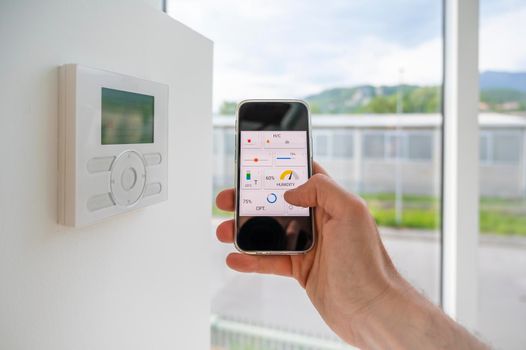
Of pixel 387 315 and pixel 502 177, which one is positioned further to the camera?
pixel 502 177

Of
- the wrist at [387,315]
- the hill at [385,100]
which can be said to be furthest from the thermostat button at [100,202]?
the hill at [385,100]

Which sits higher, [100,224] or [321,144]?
[321,144]

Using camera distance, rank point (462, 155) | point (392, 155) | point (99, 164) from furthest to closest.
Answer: point (392, 155)
point (462, 155)
point (99, 164)

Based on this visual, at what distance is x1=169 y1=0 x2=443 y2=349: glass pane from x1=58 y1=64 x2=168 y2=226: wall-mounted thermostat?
54 centimetres

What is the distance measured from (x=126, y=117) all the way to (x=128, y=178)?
0.07 metres

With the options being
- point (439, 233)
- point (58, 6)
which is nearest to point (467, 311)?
point (439, 233)

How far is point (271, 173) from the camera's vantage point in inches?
23.0

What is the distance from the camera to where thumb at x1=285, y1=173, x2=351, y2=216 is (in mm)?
522

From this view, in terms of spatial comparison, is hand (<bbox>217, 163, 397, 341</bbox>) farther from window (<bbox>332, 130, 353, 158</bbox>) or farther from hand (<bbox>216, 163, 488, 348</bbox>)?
window (<bbox>332, 130, 353, 158</bbox>)

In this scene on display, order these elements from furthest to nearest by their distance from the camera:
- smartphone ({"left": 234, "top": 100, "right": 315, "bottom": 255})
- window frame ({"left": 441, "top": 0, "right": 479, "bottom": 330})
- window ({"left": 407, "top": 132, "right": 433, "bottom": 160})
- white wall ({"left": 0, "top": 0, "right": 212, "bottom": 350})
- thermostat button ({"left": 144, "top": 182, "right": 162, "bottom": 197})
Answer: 1. window ({"left": 407, "top": 132, "right": 433, "bottom": 160})
2. window frame ({"left": 441, "top": 0, "right": 479, "bottom": 330})
3. smartphone ({"left": 234, "top": 100, "right": 315, "bottom": 255})
4. thermostat button ({"left": 144, "top": 182, "right": 162, "bottom": 197})
5. white wall ({"left": 0, "top": 0, "right": 212, "bottom": 350})

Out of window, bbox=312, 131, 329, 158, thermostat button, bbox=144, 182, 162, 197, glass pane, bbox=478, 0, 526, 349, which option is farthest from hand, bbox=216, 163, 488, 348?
glass pane, bbox=478, 0, 526, 349

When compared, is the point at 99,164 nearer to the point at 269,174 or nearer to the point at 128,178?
the point at 128,178

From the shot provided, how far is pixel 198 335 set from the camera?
0.64m

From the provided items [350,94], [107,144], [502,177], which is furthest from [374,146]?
[107,144]
